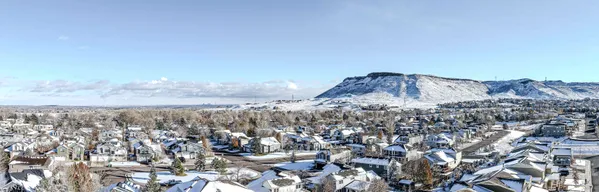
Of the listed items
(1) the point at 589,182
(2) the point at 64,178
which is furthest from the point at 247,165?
(1) the point at 589,182

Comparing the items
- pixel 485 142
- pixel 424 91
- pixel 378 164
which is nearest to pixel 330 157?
pixel 378 164

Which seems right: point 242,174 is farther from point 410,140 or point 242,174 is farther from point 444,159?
point 410,140

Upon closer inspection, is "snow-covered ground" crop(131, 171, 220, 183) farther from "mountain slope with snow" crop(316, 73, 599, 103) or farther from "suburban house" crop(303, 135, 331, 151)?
"mountain slope with snow" crop(316, 73, 599, 103)

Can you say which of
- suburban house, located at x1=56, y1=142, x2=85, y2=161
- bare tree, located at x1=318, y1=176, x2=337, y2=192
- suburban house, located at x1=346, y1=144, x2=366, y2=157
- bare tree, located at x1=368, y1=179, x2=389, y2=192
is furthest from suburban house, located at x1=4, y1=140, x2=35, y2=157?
bare tree, located at x1=368, y1=179, x2=389, y2=192

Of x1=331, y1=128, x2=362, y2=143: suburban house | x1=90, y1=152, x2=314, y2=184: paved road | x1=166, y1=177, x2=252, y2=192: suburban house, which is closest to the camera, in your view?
x1=166, y1=177, x2=252, y2=192: suburban house

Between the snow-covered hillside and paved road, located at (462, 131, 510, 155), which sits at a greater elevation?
the snow-covered hillside

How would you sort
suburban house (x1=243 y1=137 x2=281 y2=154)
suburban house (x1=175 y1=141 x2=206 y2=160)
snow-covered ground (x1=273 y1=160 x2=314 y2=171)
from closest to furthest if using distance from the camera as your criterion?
snow-covered ground (x1=273 y1=160 x2=314 y2=171)
suburban house (x1=175 y1=141 x2=206 y2=160)
suburban house (x1=243 y1=137 x2=281 y2=154)

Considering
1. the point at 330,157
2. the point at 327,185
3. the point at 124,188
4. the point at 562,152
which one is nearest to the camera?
→ the point at 124,188
